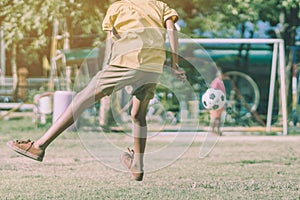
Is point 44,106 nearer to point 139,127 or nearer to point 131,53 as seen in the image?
point 139,127

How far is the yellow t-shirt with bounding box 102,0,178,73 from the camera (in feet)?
15.0

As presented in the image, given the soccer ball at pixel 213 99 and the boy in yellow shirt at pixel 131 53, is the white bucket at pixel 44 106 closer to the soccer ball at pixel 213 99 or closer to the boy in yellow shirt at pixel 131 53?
the soccer ball at pixel 213 99

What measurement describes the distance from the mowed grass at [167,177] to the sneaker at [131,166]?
5.9 inches

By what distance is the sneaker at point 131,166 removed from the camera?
195 inches

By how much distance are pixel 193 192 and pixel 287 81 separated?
1122 cm

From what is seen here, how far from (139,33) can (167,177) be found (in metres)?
1.99

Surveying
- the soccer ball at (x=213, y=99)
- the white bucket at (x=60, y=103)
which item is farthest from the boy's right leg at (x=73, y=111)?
the white bucket at (x=60, y=103)

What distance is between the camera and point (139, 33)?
4.58 meters

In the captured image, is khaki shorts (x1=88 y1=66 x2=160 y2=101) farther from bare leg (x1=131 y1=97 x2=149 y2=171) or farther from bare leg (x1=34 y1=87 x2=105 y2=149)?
→ bare leg (x1=131 y1=97 x2=149 y2=171)

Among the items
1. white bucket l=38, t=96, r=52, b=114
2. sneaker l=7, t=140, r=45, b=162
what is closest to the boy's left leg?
sneaker l=7, t=140, r=45, b=162

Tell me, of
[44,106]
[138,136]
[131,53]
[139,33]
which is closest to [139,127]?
[138,136]

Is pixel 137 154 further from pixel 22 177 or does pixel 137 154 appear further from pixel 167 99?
pixel 167 99

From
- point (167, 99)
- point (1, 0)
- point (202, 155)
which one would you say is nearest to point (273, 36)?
point (167, 99)

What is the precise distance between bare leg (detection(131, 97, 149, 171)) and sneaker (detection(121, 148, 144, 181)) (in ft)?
0.11
